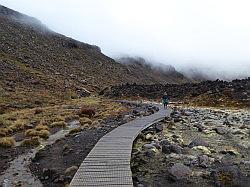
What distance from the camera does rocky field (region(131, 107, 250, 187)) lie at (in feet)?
55.7

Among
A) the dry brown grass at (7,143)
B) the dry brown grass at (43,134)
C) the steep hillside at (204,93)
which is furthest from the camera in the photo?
the steep hillside at (204,93)

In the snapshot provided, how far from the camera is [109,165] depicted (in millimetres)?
16750

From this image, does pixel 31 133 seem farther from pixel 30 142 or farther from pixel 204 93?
pixel 204 93

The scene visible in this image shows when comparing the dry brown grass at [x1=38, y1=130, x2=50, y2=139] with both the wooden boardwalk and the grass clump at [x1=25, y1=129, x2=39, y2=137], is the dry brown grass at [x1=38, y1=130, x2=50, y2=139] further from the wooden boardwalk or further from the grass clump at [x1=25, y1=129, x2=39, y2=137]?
the wooden boardwalk

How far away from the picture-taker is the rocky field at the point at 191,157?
55.7 feet

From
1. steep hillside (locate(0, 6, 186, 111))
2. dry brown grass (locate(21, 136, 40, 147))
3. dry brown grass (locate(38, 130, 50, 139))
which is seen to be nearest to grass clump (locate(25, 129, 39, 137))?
dry brown grass (locate(38, 130, 50, 139))

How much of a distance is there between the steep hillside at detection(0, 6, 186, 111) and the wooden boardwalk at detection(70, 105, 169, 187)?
5144 cm

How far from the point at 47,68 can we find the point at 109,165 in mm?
123352

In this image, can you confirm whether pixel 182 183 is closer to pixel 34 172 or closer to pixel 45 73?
pixel 34 172

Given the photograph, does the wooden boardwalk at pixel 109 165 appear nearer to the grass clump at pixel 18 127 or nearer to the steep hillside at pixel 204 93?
the grass clump at pixel 18 127

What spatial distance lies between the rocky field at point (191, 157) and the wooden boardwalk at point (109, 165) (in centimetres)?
74

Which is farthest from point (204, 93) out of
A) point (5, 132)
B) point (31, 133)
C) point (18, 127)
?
point (31, 133)

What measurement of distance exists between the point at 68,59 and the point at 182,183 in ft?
478

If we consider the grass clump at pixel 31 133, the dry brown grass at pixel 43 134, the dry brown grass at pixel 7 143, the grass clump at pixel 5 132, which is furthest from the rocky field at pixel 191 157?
the grass clump at pixel 5 132
